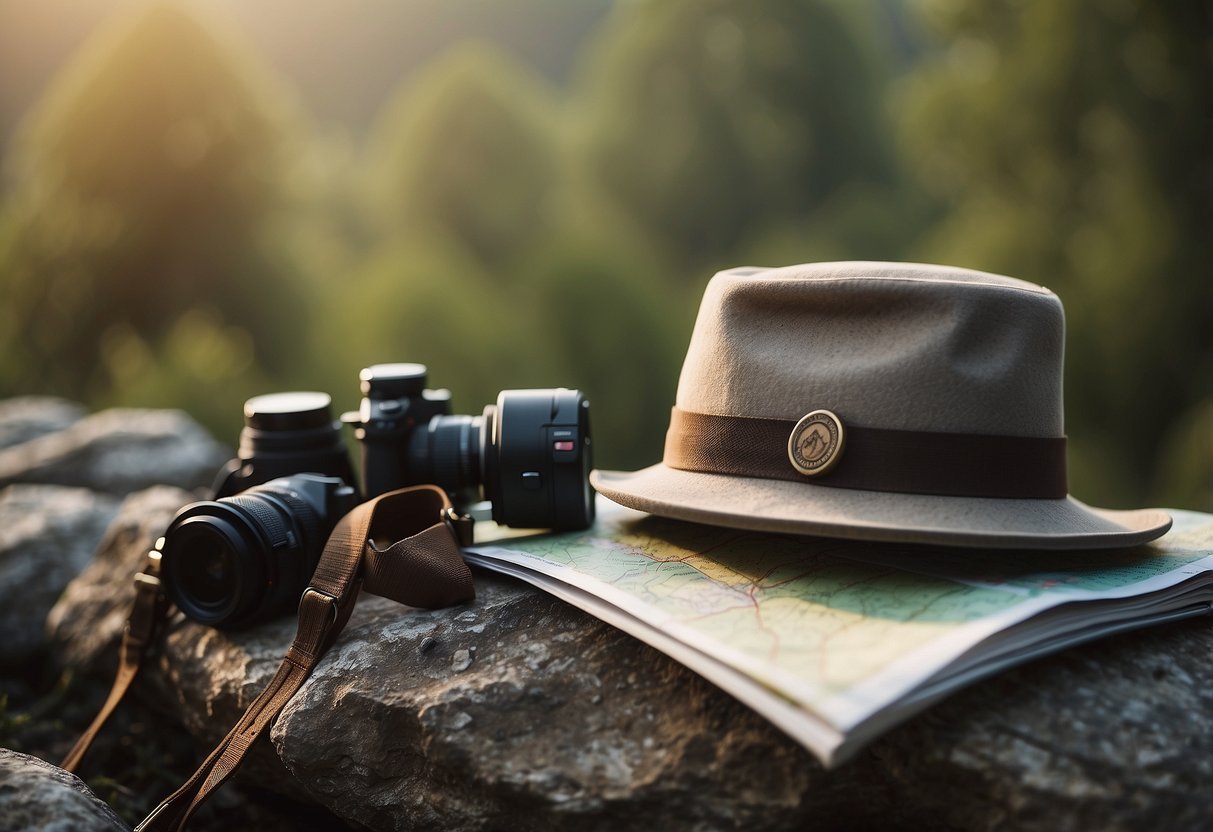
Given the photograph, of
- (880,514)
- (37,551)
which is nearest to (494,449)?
(880,514)

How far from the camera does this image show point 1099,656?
4.10 feet

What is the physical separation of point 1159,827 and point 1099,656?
24 cm

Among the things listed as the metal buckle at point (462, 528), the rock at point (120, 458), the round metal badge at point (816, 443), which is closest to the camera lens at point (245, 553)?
the metal buckle at point (462, 528)

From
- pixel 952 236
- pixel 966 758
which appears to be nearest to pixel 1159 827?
pixel 966 758

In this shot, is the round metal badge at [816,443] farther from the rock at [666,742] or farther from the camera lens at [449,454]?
the camera lens at [449,454]

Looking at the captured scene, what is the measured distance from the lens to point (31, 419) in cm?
418

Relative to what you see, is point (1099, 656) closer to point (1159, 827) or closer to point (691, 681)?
point (1159, 827)

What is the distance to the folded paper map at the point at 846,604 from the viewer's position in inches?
41.1

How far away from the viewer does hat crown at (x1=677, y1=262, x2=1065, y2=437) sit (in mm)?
1361

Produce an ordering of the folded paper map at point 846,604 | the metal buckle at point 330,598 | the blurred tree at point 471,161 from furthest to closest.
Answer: the blurred tree at point 471,161 → the metal buckle at point 330,598 → the folded paper map at point 846,604

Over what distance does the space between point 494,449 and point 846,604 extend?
0.73m

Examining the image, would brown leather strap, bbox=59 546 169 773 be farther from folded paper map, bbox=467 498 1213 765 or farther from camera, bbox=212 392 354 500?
folded paper map, bbox=467 498 1213 765

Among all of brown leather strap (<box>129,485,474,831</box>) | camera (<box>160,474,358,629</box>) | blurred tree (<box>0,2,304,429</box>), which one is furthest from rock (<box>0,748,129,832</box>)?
blurred tree (<box>0,2,304,429</box>)

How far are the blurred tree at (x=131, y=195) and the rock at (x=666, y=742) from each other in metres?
5.34
